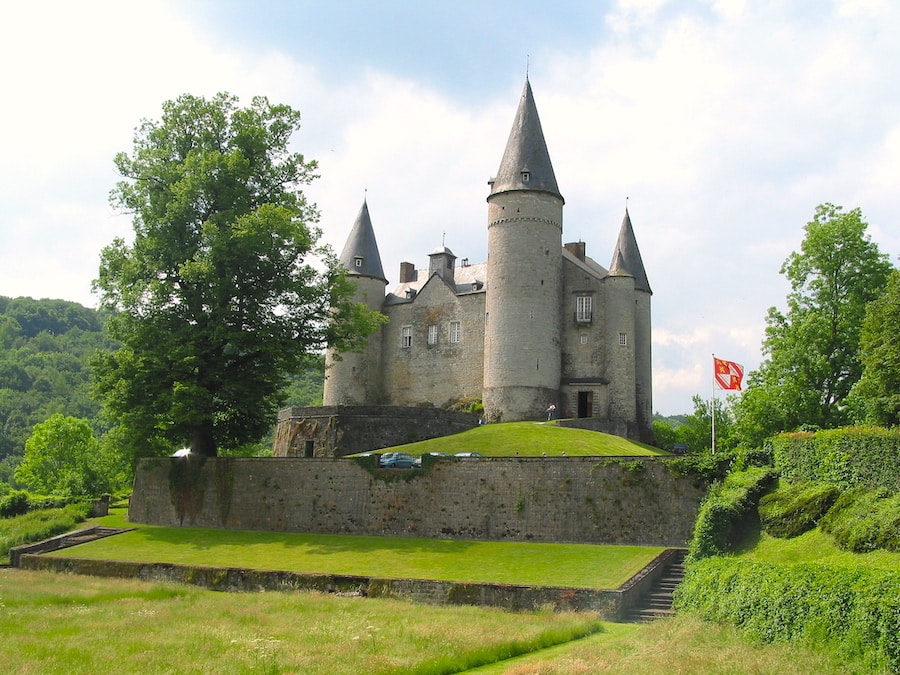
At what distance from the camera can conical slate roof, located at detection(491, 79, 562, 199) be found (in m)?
51.1

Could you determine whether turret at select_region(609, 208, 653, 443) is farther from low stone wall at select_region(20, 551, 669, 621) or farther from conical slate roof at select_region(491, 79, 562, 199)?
low stone wall at select_region(20, 551, 669, 621)

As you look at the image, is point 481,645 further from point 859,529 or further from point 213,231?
point 213,231

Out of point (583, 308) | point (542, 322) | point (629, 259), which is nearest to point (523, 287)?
point (542, 322)

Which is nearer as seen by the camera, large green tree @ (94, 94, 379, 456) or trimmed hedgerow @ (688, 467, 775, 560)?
trimmed hedgerow @ (688, 467, 775, 560)

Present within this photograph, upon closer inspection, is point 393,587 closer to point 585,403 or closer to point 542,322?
point 542,322

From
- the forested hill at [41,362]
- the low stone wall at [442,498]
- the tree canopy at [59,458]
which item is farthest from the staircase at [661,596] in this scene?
the forested hill at [41,362]

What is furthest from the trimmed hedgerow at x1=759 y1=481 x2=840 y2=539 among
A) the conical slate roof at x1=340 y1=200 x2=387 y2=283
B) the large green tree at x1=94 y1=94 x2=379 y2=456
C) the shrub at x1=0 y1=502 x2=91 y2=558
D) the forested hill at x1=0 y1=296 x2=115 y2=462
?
the forested hill at x1=0 y1=296 x2=115 y2=462

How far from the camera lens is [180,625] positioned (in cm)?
2016

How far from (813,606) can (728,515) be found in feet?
29.5

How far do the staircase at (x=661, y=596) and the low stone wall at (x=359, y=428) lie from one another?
21.5 meters

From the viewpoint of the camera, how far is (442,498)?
3241 centimetres

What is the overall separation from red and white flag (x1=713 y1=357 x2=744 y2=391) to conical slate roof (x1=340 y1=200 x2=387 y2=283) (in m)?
30.0

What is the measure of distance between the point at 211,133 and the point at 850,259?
3043 centimetres

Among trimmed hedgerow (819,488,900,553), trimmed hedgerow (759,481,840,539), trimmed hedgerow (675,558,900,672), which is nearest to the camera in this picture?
trimmed hedgerow (675,558,900,672)
